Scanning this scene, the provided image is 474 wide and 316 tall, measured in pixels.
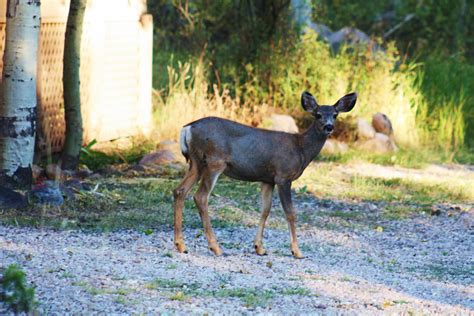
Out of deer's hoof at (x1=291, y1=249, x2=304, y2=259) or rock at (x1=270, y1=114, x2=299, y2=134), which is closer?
deer's hoof at (x1=291, y1=249, x2=304, y2=259)

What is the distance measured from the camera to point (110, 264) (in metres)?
7.89

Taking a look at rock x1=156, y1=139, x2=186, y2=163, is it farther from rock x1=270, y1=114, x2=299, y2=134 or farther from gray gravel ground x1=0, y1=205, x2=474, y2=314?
gray gravel ground x1=0, y1=205, x2=474, y2=314

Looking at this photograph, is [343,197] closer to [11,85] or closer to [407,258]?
[407,258]

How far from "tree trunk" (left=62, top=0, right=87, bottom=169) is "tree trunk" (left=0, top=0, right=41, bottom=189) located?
145 cm

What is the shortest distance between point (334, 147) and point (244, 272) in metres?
7.94

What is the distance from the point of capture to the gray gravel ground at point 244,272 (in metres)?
6.93

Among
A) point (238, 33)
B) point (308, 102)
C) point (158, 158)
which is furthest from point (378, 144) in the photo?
point (308, 102)

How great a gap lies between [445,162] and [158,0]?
12018 mm

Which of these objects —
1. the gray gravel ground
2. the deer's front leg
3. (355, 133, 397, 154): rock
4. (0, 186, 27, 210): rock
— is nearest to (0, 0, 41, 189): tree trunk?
(0, 186, 27, 210): rock

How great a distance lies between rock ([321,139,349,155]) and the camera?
1563 cm

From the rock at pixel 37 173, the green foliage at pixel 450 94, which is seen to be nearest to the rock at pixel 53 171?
the rock at pixel 37 173

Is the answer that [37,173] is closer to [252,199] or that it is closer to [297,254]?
[252,199]

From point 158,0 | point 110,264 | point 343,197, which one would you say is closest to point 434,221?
point 343,197

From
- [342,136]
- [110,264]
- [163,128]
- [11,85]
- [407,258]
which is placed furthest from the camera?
[342,136]
